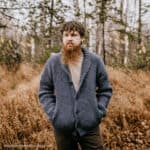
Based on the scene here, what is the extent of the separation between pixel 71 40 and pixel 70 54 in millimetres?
139

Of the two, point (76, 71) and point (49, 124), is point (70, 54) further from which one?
point (49, 124)

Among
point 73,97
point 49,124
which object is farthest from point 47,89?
point 49,124

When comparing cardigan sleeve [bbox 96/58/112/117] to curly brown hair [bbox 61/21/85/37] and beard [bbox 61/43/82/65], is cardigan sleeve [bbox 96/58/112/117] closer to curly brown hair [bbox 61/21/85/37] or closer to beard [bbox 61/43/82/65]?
beard [bbox 61/43/82/65]

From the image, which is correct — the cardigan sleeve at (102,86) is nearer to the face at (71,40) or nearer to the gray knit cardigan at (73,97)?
the gray knit cardigan at (73,97)

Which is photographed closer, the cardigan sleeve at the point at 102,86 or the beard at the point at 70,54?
the beard at the point at 70,54

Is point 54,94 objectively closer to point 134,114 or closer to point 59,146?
point 59,146

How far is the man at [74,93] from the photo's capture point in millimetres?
3703

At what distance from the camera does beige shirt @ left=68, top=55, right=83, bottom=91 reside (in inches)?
148

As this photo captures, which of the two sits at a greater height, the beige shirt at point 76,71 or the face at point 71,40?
the face at point 71,40

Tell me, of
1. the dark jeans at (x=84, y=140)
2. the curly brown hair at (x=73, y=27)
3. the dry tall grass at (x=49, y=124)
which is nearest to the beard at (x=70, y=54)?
the curly brown hair at (x=73, y=27)

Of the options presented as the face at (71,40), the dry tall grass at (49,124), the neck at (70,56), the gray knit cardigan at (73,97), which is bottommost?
the dry tall grass at (49,124)

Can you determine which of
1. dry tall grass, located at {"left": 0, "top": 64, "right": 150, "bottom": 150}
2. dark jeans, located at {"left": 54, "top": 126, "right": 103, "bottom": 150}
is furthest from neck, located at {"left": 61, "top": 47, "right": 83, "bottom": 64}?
dry tall grass, located at {"left": 0, "top": 64, "right": 150, "bottom": 150}

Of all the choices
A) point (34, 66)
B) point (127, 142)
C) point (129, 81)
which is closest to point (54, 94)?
point (127, 142)

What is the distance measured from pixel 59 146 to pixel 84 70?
80 centimetres
